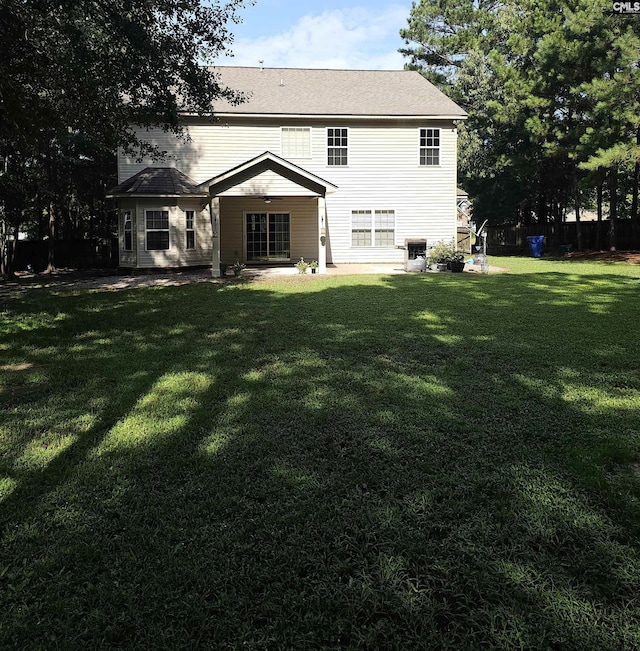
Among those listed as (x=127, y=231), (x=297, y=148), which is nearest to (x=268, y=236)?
(x=297, y=148)

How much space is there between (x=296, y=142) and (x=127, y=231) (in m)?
7.05

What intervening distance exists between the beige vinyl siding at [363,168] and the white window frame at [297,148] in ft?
0.50

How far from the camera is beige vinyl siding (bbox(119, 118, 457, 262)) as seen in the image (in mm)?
19594

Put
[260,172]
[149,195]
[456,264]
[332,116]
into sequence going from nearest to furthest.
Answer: [260,172] → [456,264] → [149,195] → [332,116]

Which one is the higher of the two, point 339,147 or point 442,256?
point 339,147

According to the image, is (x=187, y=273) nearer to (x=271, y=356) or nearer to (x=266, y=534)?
(x=271, y=356)

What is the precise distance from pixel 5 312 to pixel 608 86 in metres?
19.5

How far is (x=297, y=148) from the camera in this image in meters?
20.0

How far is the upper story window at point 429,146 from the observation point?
2041cm

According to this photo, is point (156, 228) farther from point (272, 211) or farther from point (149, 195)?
point (272, 211)

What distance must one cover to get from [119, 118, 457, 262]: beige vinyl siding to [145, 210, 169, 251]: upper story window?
2.40 m

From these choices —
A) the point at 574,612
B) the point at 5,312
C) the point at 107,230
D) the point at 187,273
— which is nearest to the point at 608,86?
the point at 187,273

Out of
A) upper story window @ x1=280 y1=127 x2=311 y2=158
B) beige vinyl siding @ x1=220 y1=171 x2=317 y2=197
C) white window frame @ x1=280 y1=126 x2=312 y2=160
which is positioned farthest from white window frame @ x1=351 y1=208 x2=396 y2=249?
beige vinyl siding @ x1=220 y1=171 x2=317 y2=197

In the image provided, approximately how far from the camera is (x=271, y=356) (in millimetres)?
6098
